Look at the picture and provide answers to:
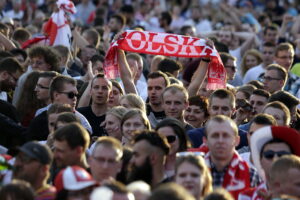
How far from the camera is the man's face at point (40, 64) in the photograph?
14906 millimetres

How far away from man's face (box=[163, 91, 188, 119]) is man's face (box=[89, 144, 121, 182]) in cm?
329

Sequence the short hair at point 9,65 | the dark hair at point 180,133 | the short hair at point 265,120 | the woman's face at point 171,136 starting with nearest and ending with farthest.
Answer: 1. the woman's face at point 171,136
2. the dark hair at point 180,133
3. the short hair at point 265,120
4. the short hair at point 9,65

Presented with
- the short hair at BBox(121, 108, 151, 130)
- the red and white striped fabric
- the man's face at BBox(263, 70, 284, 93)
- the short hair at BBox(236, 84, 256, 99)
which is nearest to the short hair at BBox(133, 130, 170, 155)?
the short hair at BBox(121, 108, 151, 130)

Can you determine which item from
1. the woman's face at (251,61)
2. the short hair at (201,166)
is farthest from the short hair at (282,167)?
the woman's face at (251,61)

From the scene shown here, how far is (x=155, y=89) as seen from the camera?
45.0ft

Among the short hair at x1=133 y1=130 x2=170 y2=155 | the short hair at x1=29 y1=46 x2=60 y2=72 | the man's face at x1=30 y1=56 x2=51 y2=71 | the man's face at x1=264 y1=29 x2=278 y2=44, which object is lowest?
the short hair at x1=133 y1=130 x2=170 y2=155

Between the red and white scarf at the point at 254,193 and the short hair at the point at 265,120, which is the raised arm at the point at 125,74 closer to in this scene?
the short hair at the point at 265,120

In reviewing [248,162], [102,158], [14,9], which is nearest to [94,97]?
[248,162]

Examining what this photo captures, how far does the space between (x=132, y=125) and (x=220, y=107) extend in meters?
1.52

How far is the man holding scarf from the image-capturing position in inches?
391

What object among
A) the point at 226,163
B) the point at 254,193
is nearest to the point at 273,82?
the point at 226,163

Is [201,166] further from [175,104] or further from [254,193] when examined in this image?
[175,104]

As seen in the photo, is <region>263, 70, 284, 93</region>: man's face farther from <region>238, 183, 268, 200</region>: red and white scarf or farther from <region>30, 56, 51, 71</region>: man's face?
<region>238, 183, 268, 200</region>: red and white scarf

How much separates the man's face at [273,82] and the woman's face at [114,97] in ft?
8.23
